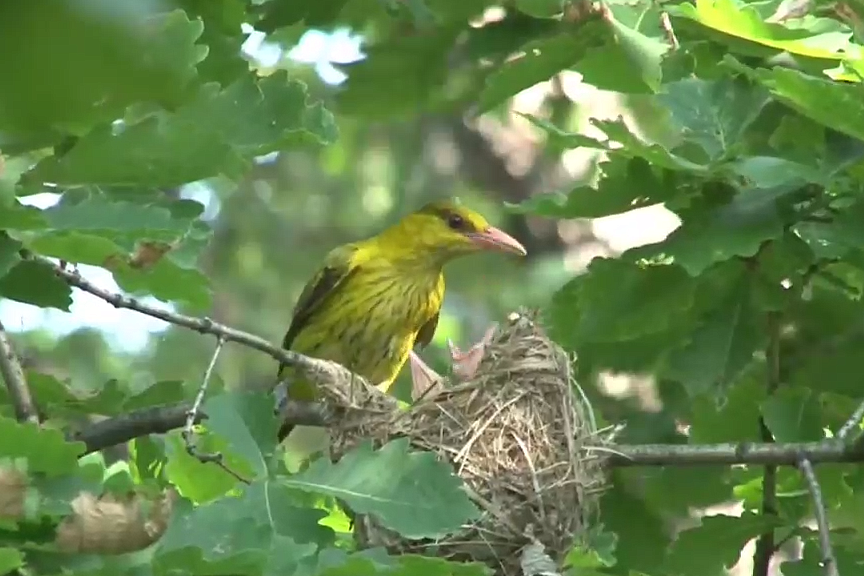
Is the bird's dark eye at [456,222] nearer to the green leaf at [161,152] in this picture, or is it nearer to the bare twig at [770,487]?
the bare twig at [770,487]

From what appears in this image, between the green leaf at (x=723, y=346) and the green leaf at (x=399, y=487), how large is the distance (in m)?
0.89

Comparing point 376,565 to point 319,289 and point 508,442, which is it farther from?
point 319,289

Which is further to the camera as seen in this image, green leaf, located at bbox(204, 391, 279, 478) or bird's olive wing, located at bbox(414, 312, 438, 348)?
bird's olive wing, located at bbox(414, 312, 438, 348)

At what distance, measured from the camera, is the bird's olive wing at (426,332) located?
4512 mm

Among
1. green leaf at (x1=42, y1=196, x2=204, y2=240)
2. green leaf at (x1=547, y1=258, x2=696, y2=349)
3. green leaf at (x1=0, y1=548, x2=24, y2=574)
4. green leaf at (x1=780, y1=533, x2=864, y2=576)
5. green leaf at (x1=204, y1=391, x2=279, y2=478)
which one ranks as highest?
green leaf at (x1=42, y1=196, x2=204, y2=240)

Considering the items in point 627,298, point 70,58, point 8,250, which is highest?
point 70,58

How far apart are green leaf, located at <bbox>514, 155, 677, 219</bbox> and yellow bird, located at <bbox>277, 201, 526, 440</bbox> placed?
1.94 m

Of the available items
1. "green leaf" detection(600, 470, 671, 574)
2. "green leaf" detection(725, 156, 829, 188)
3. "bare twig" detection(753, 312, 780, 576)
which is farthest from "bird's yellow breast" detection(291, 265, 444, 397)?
"green leaf" detection(725, 156, 829, 188)

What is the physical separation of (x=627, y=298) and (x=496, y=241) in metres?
1.88

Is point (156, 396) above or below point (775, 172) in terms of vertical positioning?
below

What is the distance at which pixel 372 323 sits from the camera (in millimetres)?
4316

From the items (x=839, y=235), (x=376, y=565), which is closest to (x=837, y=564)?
(x=839, y=235)

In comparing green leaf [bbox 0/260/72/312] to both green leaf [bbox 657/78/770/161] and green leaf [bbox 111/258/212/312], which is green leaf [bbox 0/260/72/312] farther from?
green leaf [bbox 657/78/770/161]

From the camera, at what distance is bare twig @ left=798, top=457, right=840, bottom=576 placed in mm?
1860
